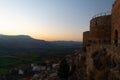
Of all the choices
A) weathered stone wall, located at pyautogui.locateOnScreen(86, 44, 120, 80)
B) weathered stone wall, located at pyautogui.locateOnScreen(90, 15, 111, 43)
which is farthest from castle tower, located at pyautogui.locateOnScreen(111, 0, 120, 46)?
weathered stone wall, located at pyautogui.locateOnScreen(90, 15, 111, 43)

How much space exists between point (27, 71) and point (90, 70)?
106 metres

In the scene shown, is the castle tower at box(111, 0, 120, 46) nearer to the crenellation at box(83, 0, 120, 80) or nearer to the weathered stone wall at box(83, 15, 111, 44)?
the crenellation at box(83, 0, 120, 80)

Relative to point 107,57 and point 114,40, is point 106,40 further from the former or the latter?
point 107,57

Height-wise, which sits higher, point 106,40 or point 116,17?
point 116,17

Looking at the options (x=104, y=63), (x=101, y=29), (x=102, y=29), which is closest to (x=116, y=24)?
(x=102, y=29)

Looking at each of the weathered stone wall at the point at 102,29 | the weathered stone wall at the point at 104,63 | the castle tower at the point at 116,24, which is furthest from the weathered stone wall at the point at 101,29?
the weathered stone wall at the point at 104,63

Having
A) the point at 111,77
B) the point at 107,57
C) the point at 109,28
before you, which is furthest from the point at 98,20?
the point at 111,77

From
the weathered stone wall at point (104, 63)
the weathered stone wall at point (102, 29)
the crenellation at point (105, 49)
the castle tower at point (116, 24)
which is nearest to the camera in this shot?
the weathered stone wall at point (104, 63)

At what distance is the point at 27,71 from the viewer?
134 m

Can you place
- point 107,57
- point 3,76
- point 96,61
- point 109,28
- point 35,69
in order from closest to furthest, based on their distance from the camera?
point 107,57 < point 96,61 < point 109,28 < point 3,76 < point 35,69

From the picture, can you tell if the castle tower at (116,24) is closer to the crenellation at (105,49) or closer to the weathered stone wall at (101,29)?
the crenellation at (105,49)

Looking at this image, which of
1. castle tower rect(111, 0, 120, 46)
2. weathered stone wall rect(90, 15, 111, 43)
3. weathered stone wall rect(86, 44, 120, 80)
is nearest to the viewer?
weathered stone wall rect(86, 44, 120, 80)

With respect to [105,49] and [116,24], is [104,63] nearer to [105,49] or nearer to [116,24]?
[105,49]

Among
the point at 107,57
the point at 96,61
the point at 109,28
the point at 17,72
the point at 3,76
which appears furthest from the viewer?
the point at 17,72
